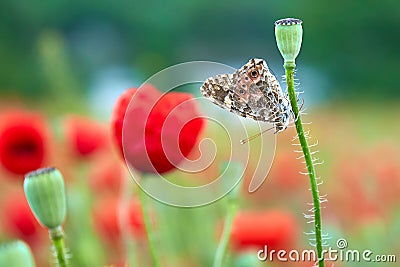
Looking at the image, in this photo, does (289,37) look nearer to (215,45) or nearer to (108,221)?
(108,221)

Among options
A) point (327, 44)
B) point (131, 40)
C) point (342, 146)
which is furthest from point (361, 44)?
point (342, 146)

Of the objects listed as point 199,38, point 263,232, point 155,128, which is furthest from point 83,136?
point 199,38

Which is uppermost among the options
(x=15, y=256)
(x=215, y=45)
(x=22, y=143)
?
(x=215, y=45)

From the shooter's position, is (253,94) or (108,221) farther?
(108,221)

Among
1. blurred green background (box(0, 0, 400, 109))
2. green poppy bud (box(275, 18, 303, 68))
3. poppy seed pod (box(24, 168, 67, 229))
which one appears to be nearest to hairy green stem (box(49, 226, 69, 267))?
poppy seed pod (box(24, 168, 67, 229))

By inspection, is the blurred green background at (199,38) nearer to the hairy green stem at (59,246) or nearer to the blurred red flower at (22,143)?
the blurred red flower at (22,143)

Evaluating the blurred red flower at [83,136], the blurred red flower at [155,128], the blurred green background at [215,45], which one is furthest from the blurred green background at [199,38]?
the blurred red flower at [155,128]
